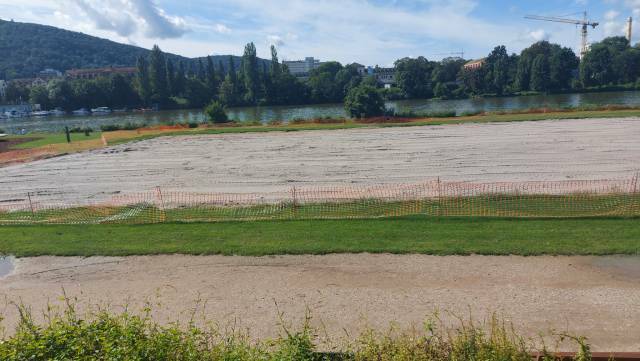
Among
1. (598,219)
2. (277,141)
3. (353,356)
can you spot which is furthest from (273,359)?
(277,141)

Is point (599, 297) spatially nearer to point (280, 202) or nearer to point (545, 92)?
point (280, 202)

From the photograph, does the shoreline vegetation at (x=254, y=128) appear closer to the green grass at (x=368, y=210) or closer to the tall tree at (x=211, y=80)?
the green grass at (x=368, y=210)

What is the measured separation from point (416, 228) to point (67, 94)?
133 m

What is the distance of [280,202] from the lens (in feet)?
62.6

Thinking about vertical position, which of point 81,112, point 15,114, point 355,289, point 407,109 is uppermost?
point 15,114

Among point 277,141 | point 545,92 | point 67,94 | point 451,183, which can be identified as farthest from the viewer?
point 67,94

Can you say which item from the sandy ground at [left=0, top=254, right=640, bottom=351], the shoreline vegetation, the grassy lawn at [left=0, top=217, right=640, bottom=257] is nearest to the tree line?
the shoreline vegetation

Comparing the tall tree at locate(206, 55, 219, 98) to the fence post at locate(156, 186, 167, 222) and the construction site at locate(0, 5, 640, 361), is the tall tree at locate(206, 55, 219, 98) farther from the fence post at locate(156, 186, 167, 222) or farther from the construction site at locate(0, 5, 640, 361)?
the fence post at locate(156, 186, 167, 222)

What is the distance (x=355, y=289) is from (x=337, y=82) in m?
113

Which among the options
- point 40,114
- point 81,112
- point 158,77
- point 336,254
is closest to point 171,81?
point 158,77

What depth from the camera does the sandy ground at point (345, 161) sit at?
2281cm

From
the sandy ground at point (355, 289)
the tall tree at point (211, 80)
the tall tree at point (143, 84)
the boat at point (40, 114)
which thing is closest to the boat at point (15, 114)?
the boat at point (40, 114)

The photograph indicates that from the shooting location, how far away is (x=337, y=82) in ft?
395

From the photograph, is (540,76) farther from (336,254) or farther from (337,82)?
(336,254)
